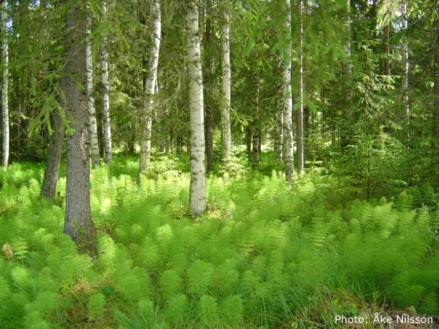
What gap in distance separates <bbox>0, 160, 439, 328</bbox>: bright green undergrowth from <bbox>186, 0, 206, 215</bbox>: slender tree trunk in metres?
0.47

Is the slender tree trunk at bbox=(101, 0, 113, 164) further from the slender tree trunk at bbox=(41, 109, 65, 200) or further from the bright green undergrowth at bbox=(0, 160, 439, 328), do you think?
the bright green undergrowth at bbox=(0, 160, 439, 328)

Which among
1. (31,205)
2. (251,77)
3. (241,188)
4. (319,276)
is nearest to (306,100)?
(319,276)

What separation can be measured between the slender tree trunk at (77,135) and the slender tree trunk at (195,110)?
1970mm

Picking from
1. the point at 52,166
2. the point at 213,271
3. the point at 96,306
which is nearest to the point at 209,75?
the point at 52,166

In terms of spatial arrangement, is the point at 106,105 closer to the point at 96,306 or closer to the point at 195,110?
the point at 195,110

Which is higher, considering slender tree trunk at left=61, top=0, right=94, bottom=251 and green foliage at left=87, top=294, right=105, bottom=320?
slender tree trunk at left=61, top=0, right=94, bottom=251

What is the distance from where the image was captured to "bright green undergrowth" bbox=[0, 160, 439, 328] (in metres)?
3.65

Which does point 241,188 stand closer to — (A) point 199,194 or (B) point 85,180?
(A) point 199,194

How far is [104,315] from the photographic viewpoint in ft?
12.8

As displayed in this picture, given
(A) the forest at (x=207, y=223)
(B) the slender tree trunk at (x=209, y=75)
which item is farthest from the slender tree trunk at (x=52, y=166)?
(B) the slender tree trunk at (x=209, y=75)

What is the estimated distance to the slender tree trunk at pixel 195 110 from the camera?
6.92m

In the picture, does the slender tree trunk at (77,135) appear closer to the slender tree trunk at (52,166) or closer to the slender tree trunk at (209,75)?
the slender tree trunk at (52,166)

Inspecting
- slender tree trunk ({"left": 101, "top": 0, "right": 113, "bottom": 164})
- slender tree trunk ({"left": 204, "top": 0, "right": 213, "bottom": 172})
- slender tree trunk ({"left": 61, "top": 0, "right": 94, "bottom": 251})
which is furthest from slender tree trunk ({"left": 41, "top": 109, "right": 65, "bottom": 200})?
slender tree trunk ({"left": 101, "top": 0, "right": 113, "bottom": 164})

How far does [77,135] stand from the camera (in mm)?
5527
